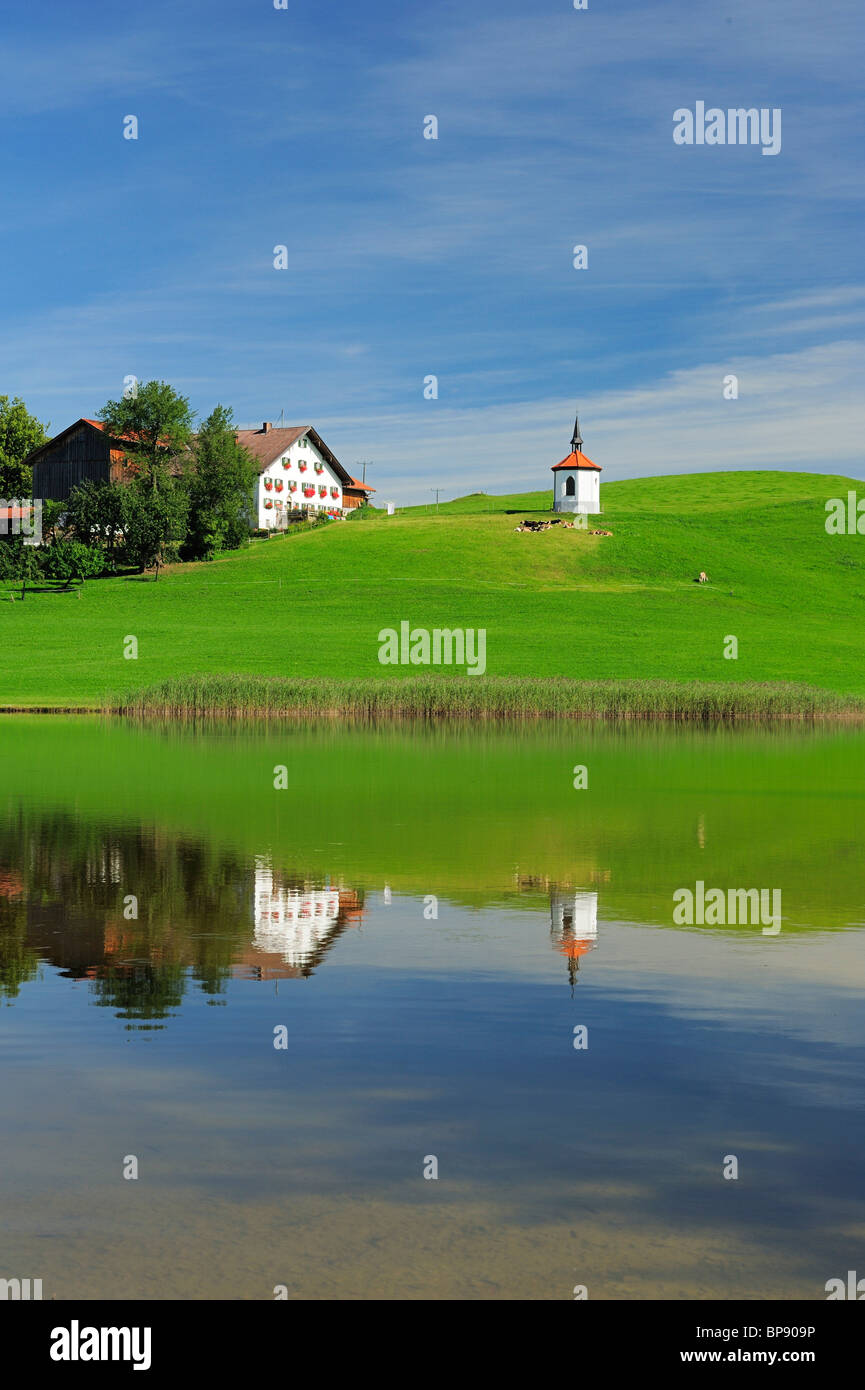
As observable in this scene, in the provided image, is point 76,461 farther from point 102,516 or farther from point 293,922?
point 293,922

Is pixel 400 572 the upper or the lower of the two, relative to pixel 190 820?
upper

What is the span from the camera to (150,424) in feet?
435

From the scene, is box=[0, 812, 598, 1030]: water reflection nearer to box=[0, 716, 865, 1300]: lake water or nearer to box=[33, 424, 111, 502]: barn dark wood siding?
box=[0, 716, 865, 1300]: lake water

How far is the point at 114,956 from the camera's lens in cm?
1738

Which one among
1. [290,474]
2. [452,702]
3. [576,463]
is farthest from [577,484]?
[452,702]

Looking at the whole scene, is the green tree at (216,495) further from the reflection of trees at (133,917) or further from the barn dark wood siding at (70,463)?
the reflection of trees at (133,917)

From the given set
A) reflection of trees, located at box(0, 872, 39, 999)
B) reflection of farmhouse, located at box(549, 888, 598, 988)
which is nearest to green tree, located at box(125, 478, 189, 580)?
reflection of trees, located at box(0, 872, 39, 999)

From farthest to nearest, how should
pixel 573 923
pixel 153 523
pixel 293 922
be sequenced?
pixel 153 523, pixel 573 923, pixel 293 922

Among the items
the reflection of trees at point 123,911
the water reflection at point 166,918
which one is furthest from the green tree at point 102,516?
the water reflection at point 166,918

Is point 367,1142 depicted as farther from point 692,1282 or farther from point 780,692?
point 780,692

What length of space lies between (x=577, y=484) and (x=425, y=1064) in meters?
132
